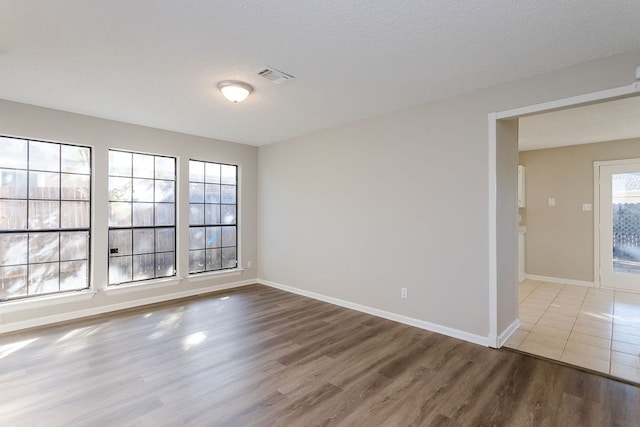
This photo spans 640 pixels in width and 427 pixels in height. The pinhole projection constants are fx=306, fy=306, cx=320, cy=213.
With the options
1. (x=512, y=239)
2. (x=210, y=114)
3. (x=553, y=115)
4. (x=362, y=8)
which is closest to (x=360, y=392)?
(x=512, y=239)

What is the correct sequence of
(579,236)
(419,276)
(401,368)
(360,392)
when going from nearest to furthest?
1. (360,392)
2. (401,368)
3. (419,276)
4. (579,236)

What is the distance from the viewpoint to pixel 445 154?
3420 millimetres

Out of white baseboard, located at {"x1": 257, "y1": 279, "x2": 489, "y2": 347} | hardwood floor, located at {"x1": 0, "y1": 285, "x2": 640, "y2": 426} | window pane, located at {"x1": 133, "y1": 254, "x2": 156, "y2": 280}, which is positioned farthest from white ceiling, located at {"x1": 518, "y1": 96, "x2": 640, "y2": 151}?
window pane, located at {"x1": 133, "y1": 254, "x2": 156, "y2": 280}

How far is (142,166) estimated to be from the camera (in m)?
4.62

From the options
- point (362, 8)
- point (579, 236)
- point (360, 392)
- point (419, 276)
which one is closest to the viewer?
point (362, 8)

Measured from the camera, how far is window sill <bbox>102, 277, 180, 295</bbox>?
423 cm

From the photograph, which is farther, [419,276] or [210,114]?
[210,114]

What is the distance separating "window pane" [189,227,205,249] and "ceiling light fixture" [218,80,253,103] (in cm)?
279

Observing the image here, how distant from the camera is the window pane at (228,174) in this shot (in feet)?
18.3

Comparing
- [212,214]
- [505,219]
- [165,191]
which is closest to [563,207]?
[505,219]

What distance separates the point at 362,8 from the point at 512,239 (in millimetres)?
2919

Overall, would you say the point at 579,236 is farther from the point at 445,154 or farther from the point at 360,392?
the point at 360,392

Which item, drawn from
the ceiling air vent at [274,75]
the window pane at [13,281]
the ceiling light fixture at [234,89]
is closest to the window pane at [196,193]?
the window pane at [13,281]

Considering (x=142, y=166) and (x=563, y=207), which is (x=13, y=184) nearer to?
(x=142, y=166)
